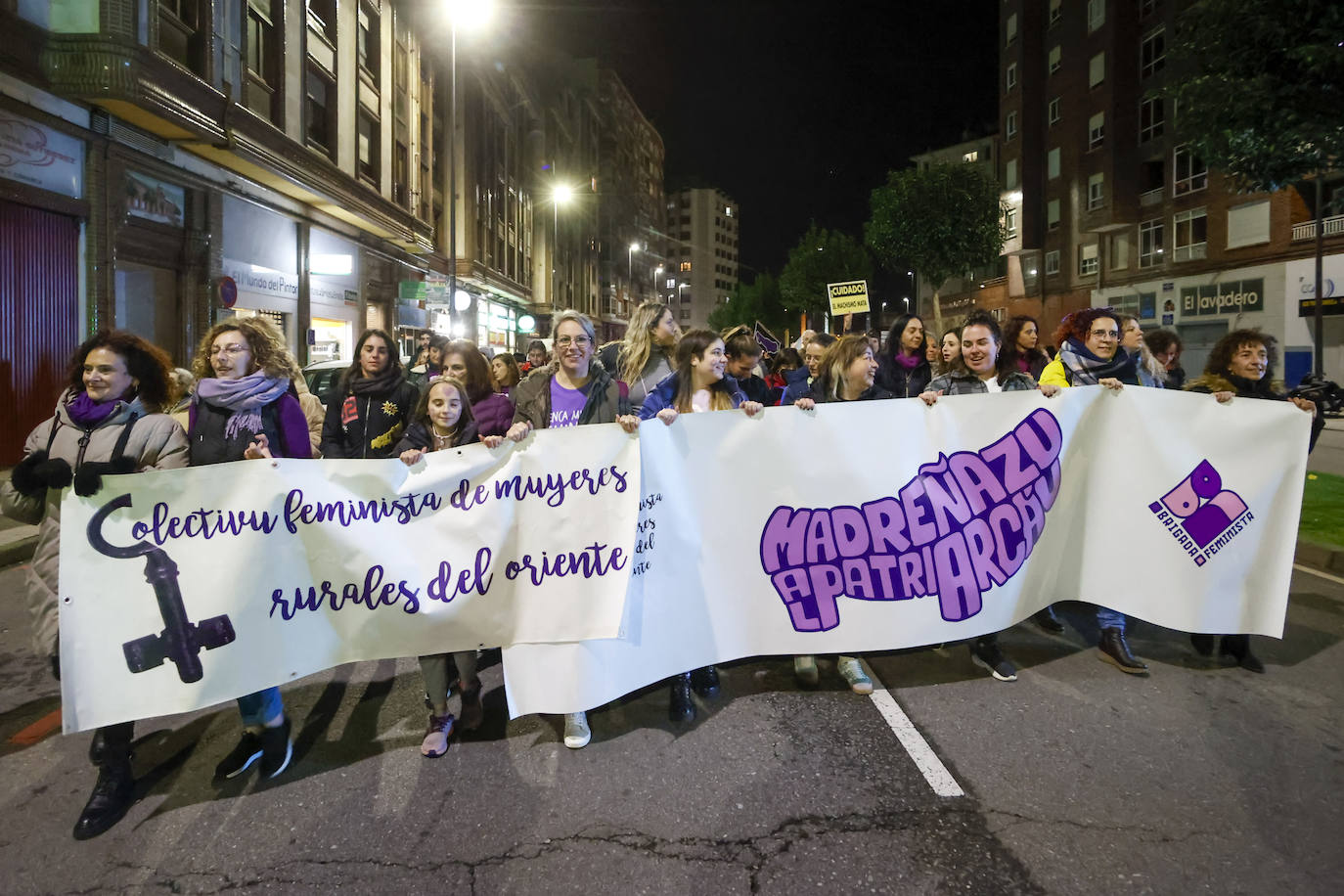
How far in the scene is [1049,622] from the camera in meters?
5.23

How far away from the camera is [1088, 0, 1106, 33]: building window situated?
3712 cm

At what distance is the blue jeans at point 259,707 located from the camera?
11.1 ft

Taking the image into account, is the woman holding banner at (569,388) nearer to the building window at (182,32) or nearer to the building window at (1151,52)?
the building window at (182,32)

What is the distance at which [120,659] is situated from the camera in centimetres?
312

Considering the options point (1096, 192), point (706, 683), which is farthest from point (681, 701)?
point (1096, 192)

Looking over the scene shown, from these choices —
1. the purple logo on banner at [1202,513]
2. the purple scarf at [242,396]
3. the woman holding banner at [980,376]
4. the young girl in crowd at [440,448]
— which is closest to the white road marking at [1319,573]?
the purple logo on banner at [1202,513]

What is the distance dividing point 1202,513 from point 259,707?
15.7 feet

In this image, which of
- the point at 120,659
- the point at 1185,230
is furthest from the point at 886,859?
the point at 1185,230

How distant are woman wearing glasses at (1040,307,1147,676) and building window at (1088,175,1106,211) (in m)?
38.7

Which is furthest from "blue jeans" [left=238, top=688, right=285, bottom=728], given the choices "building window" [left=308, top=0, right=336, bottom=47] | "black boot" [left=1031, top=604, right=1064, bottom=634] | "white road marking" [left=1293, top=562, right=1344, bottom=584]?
"building window" [left=308, top=0, right=336, bottom=47]

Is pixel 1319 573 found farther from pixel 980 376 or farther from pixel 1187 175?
pixel 1187 175

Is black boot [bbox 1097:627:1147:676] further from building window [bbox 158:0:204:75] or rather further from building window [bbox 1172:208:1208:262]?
building window [bbox 1172:208:1208:262]

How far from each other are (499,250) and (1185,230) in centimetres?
3035

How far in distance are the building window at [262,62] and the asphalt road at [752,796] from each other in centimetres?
1481
